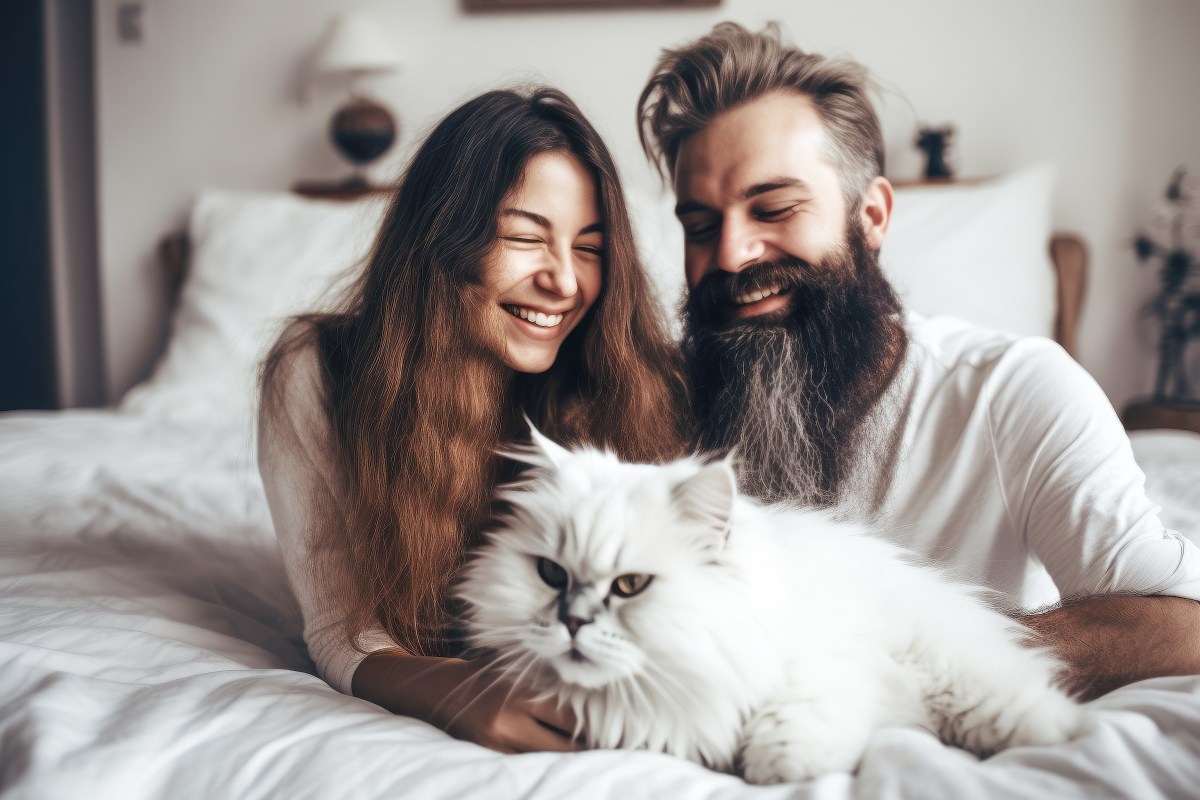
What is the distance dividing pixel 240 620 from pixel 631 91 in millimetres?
2354

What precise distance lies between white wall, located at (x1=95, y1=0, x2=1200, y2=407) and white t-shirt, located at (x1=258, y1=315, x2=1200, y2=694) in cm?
151

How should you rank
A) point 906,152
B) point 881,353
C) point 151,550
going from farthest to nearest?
point 906,152 < point 151,550 < point 881,353

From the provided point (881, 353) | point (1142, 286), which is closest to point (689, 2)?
point (1142, 286)

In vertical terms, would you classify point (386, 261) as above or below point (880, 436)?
above

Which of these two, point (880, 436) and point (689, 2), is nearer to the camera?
point (880, 436)

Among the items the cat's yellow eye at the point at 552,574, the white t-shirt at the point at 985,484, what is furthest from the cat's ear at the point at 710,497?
the white t-shirt at the point at 985,484

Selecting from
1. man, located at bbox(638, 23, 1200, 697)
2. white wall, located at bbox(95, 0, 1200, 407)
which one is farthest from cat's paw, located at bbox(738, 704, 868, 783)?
white wall, located at bbox(95, 0, 1200, 407)

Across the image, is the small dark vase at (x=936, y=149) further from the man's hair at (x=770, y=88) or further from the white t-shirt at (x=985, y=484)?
the white t-shirt at (x=985, y=484)

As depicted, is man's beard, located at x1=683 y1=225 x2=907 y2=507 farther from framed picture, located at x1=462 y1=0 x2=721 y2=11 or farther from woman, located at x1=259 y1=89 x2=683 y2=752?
framed picture, located at x1=462 y1=0 x2=721 y2=11

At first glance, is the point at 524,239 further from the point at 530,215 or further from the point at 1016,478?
the point at 1016,478

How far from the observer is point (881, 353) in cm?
140

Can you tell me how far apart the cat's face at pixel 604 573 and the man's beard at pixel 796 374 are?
20.0 inches

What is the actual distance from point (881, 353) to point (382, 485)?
0.81 metres

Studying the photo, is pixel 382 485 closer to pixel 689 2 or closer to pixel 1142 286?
pixel 689 2
